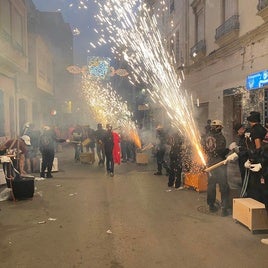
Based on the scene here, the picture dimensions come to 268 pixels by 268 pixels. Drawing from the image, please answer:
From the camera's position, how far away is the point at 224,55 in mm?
15164

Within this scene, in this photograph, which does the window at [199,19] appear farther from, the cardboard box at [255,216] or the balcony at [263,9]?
the cardboard box at [255,216]

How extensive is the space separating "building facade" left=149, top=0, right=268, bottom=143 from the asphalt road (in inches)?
223

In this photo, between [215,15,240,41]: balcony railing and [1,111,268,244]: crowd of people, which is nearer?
[1,111,268,244]: crowd of people

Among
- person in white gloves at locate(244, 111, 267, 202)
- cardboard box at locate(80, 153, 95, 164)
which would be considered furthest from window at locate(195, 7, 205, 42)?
person in white gloves at locate(244, 111, 267, 202)

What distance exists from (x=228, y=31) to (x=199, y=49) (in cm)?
375

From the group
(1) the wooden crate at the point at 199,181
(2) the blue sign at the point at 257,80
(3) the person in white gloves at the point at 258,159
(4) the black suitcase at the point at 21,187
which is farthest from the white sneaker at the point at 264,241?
(2) the blue sign at the point at 257,80

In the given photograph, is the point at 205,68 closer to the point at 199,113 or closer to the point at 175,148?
the point at 199,113

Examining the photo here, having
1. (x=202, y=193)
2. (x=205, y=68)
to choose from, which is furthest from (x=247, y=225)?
(x=205, y=68)

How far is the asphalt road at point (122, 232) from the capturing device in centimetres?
482

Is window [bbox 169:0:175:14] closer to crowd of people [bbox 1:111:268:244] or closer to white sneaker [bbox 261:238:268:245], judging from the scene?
crowd of people [bbox 1:111:268:244]

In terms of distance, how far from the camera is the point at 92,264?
4676 mm

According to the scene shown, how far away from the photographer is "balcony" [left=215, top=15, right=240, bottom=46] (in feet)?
44.3

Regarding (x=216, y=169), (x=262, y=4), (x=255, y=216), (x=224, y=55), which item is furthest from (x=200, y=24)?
(x=255, y=216)

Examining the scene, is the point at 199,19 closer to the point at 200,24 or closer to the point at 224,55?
the point at 200,24
